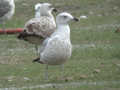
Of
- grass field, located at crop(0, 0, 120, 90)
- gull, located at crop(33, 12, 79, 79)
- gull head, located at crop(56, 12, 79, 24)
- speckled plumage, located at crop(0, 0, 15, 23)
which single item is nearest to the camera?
grass field, located at crop(0, 0, 120, 90)

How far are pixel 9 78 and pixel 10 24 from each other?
31.1 ft

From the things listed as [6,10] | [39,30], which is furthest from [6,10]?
[39,30]

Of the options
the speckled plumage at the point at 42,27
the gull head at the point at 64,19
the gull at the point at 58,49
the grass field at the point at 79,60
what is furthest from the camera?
the speckled plumage at the point at 42,27

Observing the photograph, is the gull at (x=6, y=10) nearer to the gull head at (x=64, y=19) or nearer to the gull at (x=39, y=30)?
the gull at (x=39, y=30)

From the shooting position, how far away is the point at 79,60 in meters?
13.0

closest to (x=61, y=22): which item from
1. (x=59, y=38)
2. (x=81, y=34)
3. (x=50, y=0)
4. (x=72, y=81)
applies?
(x=59, y=38)

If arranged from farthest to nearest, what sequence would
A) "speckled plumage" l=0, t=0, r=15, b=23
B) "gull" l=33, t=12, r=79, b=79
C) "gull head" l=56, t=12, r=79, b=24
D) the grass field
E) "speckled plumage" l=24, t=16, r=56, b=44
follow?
"speckled plumage" l=0, t=0, r=15, b=23 < "speckled plumage" l=24, t=16, r=56, b=44 < "gull head" l=56, t=12, r=79, b=24 < "gull" l=33, t=12, r=79, b=79 < the grass field

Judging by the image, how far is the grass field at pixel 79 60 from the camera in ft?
32.8

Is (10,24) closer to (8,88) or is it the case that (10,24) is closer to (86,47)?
(86,47)

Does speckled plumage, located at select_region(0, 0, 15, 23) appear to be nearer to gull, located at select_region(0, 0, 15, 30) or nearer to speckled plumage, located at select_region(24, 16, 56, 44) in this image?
gull, located at select_region(0, 0, 15, 30)

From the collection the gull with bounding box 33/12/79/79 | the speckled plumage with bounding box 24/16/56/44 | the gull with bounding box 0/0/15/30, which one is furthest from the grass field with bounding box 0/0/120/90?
the gull with bounding box 0/0/15/30

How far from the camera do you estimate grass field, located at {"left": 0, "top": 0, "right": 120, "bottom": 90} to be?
999 cm

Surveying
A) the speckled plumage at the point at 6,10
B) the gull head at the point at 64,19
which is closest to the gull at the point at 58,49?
the gull head at the point at 64,19

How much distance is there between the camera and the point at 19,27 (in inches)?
752
